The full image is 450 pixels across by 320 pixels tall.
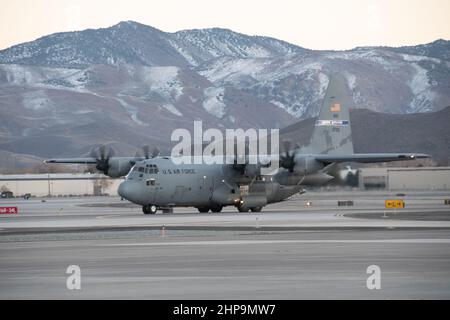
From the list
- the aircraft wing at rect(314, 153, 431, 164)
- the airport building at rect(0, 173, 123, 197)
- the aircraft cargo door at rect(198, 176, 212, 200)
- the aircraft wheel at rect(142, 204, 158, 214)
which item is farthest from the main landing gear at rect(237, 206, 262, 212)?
the airport building at rect(0, 173, 123, 197)

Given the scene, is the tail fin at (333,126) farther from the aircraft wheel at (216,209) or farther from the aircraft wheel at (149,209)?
the aircraft wheel at (149,209)

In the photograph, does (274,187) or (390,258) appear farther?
(274,187)

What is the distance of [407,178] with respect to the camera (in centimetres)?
12112

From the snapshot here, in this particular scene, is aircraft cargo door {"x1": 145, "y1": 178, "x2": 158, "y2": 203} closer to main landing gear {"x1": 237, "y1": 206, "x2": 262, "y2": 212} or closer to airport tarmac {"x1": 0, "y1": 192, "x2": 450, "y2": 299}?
main landing gear {"x1": 237, "y1": 206, "x2": 262, "y2": 212}

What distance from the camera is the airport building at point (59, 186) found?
136875 millimetres

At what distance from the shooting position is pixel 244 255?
1261 inches

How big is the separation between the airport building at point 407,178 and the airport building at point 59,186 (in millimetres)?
37653

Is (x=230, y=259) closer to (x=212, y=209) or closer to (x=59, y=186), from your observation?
(x=212, y=209)

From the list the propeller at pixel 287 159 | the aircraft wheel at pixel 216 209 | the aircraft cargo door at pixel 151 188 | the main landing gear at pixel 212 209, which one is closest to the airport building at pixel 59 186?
the main landing gear at pixel 212 209

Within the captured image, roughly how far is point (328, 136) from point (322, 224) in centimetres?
2006

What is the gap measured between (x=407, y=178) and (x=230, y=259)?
93051mm

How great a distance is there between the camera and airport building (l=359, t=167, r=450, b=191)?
378ft
